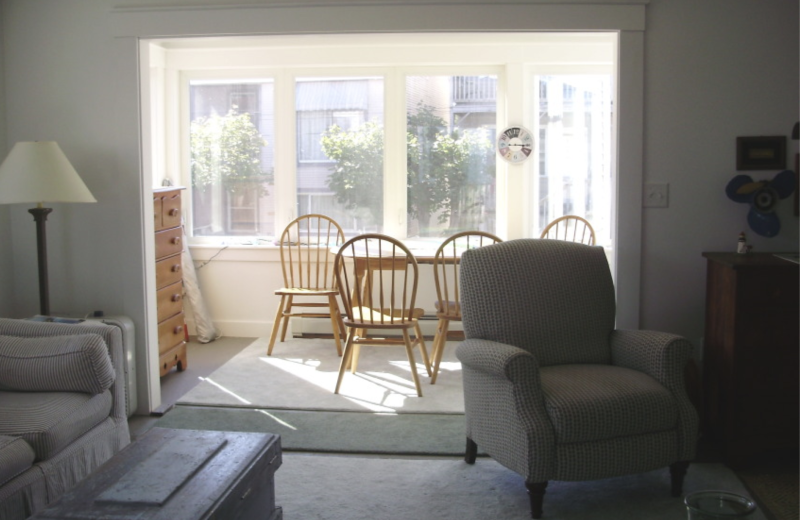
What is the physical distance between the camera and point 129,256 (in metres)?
3.88

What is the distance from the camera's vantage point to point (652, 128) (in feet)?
11.8

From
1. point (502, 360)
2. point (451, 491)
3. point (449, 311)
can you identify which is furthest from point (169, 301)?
point (502, 360)

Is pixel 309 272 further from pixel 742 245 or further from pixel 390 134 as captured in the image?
pixel 742 245

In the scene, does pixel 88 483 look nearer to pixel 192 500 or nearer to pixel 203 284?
pixel 192 500

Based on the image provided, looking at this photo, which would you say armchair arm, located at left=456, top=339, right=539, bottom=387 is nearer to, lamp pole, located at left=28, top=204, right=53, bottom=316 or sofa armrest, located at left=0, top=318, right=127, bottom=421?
sofa armrest, located at left=0, top=318, right=127, bottom=421

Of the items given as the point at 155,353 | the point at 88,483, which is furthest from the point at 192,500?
the point at 155,353

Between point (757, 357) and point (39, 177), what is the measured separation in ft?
10.1

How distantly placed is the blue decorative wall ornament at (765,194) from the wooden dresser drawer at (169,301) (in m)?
3.04

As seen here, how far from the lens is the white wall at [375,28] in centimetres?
355

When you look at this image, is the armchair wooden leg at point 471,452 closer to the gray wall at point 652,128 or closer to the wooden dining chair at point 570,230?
the gray wall at point 652,128

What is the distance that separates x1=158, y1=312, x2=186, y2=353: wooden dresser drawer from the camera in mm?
4477

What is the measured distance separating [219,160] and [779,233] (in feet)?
12.9

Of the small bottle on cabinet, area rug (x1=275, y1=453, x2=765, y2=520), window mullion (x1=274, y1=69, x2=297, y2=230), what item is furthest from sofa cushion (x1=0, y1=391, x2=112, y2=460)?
window mullion (x1=274, y1=69, x2=297, y2=230)

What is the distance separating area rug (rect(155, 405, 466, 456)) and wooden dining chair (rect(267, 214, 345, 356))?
1226mm
